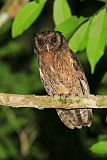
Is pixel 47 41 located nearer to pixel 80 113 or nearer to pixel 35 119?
pixel 80 113

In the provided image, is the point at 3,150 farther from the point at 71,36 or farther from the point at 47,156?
the point at 71,36

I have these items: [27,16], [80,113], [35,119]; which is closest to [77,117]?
[80,113]

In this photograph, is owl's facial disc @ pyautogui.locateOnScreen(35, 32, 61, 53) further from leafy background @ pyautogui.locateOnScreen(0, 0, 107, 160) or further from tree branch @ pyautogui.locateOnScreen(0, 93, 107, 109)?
leafy background @ pyautogui.locateOnScreen(0, 0, 107, 160)

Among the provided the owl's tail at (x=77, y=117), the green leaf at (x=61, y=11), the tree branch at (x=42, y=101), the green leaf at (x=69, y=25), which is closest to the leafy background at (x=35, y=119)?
the owl's tail at (x=77, y=117)

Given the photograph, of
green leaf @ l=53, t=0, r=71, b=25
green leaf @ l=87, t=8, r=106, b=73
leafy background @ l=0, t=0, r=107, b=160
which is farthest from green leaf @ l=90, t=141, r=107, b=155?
leafy background @ l=0, t=0, r=107, b=160

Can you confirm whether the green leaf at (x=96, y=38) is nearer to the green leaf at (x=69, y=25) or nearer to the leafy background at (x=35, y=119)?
the green leaf at (x=69, y=25)
